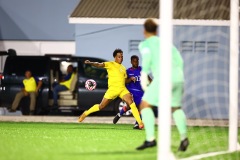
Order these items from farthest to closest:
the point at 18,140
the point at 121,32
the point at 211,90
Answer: the point at 121,32, the point at 211,90, the point at 18,140

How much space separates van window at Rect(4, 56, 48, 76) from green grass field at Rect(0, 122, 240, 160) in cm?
945

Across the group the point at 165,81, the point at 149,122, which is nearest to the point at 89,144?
the point at 149,122

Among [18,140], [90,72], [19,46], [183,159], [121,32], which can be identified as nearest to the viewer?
[183,159]

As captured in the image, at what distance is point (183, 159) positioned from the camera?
12.7 m

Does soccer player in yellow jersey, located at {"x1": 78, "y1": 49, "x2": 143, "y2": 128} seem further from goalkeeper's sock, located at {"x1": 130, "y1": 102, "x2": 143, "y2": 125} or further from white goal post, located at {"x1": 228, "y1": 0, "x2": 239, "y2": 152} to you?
white goal post, located at {"x1": 228, "y1": 0, "x2": 239, "y2": 152}

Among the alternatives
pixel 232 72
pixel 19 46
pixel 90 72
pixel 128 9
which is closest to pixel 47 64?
pixel 90 72

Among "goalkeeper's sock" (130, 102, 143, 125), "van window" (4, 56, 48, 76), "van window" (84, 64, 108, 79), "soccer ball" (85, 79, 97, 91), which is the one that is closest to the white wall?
"van window" (4, 56, 48, 76)

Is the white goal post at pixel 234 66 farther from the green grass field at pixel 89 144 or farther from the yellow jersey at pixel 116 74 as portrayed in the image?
the yellow jersey at pixel 116 74

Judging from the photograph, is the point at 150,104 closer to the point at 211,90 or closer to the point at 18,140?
the point at 18,140

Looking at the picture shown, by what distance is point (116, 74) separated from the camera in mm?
19906

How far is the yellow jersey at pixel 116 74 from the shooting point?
65.0ft

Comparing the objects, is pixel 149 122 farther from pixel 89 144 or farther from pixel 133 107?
pixel 133 107

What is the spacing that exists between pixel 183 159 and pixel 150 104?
3.66 ft

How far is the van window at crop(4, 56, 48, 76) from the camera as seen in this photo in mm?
29125
